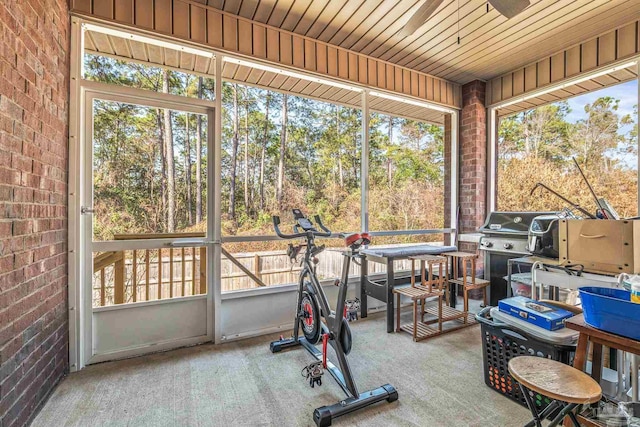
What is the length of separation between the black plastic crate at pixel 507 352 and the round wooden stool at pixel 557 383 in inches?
17.4

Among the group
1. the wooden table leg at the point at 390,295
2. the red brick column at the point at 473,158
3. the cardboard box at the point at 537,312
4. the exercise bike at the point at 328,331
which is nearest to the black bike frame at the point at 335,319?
the exercise bike at the point at 328,331

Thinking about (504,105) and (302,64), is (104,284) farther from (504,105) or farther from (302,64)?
(504,105)

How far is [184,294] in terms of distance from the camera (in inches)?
114

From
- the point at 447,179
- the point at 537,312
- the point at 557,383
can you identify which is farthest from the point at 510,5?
the point at 447,179

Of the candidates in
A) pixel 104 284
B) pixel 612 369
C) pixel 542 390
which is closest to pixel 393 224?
pixel 612 369

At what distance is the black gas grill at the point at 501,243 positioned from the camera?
131 inches

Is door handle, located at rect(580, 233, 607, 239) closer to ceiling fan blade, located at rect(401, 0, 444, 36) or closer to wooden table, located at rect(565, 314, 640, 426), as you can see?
wooden table, located at rect(565, 314, 640, 426)

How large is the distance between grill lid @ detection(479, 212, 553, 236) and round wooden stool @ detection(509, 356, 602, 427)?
2213 mm

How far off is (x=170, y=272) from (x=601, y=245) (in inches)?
133

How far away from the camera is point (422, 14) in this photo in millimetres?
2191

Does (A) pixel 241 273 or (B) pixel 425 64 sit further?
(B) pixel 425 64

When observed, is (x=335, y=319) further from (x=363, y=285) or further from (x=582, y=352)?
(x=363, y=285)

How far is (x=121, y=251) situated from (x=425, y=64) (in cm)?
398

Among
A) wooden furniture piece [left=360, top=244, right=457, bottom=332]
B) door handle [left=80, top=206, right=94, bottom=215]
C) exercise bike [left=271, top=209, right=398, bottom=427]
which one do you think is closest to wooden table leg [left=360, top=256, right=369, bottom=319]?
wooden furniture piece [left=360, top=244, right=457, bottom=332]
